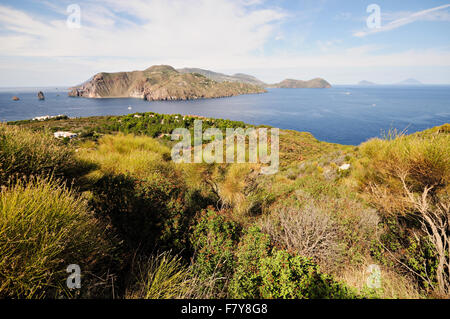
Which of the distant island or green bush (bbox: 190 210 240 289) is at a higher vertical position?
the distant island

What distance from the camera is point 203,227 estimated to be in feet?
16.4

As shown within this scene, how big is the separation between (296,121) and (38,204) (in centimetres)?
6923

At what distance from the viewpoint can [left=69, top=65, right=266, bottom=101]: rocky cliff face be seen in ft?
472

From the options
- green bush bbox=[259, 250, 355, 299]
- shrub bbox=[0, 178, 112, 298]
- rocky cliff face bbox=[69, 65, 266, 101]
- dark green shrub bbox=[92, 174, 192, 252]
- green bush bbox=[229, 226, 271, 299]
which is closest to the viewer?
shrub bbox=[0, 178, 112, 298]

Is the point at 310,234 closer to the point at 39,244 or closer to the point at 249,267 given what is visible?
the point at 249,267

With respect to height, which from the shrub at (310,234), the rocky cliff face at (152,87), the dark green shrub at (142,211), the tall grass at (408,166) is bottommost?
the shrub at (310,234)

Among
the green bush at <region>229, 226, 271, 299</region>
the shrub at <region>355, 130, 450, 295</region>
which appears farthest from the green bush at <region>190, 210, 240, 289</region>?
the shrub at <region>355, 130, 450, 295</region>

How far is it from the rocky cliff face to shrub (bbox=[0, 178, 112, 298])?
147812mm

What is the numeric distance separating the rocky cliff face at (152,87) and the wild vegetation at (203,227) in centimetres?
14482

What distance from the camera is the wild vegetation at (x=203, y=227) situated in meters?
2.59

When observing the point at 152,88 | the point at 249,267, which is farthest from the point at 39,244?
the point at 152,88

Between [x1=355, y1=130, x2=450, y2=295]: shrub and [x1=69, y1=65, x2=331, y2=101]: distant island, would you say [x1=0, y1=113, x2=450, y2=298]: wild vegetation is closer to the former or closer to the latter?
[x1=355, y1=130, x2=450, y2=295]: shrub

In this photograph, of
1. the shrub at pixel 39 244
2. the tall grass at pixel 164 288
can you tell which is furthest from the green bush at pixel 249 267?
the shrub at pixel 39 244

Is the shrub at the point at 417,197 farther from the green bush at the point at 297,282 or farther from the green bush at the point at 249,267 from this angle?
the green bush at the point at 249,267
